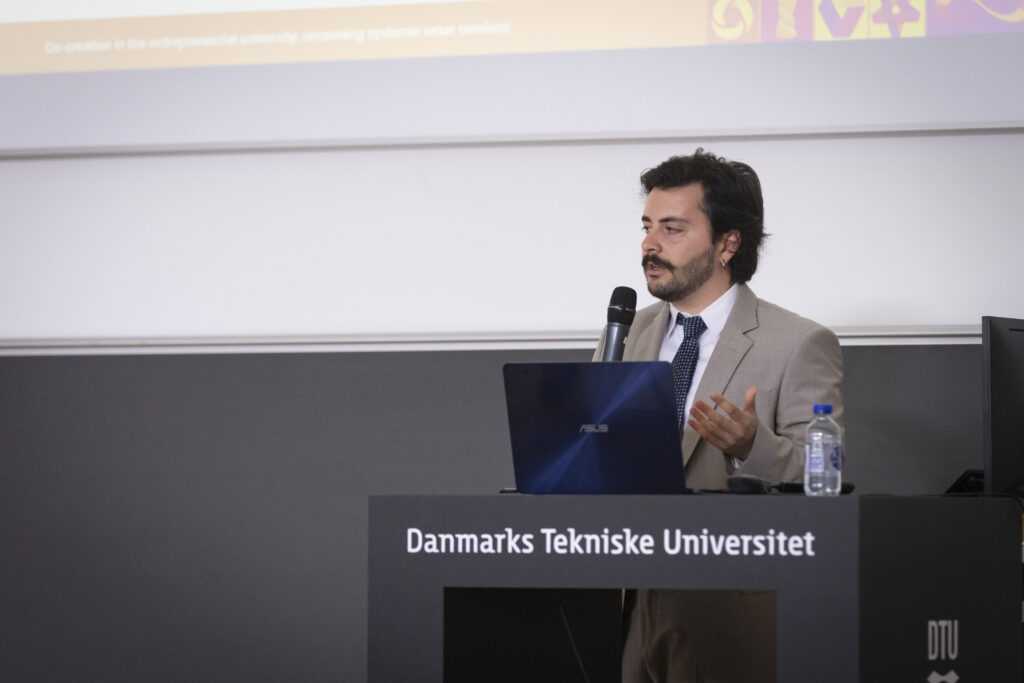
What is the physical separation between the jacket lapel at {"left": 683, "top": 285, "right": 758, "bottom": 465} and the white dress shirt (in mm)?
32

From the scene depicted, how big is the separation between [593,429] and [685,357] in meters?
0.80

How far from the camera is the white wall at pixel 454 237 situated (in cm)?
296

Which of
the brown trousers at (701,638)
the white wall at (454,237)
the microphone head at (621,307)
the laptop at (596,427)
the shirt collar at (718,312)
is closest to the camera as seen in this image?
the laptop at (596,427)

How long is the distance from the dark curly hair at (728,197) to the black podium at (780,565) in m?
1.14

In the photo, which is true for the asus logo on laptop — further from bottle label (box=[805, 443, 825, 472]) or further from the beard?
the beard

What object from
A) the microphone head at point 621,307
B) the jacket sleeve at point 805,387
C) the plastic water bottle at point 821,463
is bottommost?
the plastic water bottle at point 821,463

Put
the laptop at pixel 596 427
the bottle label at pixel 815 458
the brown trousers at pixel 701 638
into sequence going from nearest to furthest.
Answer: the laptop at pixel 596 427 < the bottle label at pixel 815 458 < the brown trousers at pixel 701 638

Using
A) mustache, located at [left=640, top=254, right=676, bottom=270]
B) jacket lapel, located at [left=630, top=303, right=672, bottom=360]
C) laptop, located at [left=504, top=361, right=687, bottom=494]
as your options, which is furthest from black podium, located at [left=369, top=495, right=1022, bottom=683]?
mustache, located at [left=640, top=254, right=676, bottom=270]

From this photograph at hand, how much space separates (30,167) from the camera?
331 centimetres

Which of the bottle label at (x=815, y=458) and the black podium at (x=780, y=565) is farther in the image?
the bottle label at (x=815, y=458)

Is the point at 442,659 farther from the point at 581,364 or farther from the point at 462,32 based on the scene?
the point at 462,32

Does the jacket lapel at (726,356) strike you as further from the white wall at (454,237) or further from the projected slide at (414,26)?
the projected slide at (414,26)

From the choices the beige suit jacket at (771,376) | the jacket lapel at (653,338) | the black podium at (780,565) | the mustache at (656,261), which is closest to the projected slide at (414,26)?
the mustache at (656,261)

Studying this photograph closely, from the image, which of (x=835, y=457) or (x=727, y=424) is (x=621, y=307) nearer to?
(x=727, y=424)
